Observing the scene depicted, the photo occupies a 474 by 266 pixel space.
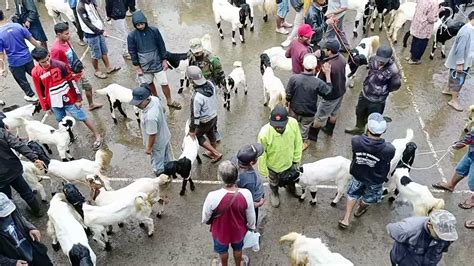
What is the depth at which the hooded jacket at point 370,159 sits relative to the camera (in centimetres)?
602

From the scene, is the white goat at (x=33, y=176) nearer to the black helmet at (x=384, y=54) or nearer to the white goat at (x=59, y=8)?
the white goat at (x=59, y=8)

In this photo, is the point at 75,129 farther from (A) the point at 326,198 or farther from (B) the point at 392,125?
(B) the point at 392,125

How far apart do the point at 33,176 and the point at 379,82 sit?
224 inches

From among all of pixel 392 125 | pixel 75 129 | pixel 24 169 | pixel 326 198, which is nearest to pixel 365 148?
pixel 326 198

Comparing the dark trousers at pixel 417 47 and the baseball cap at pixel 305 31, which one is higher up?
the baseball cap at pixel 305 31

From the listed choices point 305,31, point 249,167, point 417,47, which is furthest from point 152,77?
point 417,47

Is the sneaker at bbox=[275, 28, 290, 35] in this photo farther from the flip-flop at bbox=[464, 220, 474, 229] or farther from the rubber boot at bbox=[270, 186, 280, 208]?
the flip-flop at bbox=[464, 220, 474, 229]

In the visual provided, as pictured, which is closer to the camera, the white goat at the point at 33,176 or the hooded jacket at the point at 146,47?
the white goat at the point at 33,176

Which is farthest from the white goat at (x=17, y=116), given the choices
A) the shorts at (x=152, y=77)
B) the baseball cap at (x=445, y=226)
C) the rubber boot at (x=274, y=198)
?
the baseball cap at (x=445, y=226)

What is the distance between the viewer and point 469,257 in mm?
6418

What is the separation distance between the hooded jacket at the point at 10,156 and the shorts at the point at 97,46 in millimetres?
3997

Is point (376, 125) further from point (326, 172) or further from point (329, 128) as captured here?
point (329, 128)

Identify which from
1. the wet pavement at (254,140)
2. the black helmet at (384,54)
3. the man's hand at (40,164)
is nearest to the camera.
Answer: the man's hand at (40,164)

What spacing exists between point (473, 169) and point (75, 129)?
6873mm
